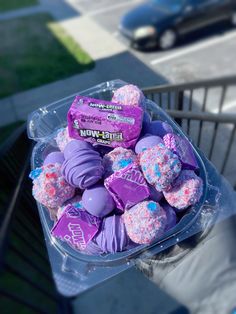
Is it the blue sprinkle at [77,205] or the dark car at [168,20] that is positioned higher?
the blue sprinkle at [77,205]

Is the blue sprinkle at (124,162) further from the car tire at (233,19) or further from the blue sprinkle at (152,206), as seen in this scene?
the car tire at (233,19)

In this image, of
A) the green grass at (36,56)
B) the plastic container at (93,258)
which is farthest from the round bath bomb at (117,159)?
the green grass at (36,56)

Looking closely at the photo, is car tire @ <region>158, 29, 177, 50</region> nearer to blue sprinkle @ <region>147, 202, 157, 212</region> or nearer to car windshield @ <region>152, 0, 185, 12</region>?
car windshield @ <region>152, 0, 185, 12</region>

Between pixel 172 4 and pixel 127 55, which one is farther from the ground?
pixel 172 4

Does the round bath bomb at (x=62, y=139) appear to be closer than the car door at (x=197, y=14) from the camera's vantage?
Yes

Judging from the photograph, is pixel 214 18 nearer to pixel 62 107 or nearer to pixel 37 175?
pixel 62 107

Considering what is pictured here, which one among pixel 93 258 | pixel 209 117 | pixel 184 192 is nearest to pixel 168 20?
pixel 209 117

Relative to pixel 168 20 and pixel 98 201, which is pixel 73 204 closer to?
pixel 98 201
